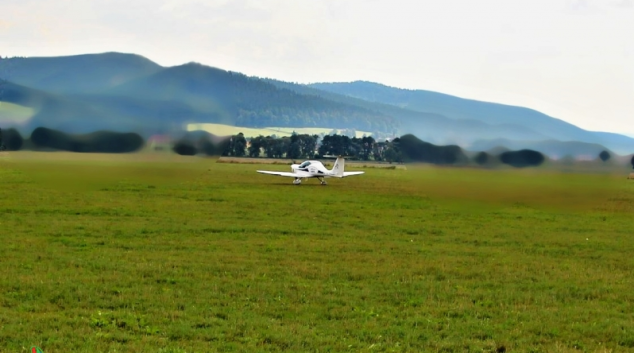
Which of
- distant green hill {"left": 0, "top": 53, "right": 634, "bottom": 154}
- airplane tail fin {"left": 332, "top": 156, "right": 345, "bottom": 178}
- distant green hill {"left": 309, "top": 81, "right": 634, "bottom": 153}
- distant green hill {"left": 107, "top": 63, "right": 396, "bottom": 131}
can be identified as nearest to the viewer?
distant green hill {"left": 309, "top": 81, "right": 634, "bottom": 153}

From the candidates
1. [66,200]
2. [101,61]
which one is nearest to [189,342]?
[101,61]

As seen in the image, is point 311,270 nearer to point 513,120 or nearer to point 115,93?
point 513,120

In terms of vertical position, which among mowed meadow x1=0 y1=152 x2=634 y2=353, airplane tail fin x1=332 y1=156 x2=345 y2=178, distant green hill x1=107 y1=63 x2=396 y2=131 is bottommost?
mowed meadow x1=0 y1=152 x2=634 y2=353

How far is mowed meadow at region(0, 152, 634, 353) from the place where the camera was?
11.3m

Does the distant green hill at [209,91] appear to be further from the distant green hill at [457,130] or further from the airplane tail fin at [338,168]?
the airplane tail fin at [338,168]

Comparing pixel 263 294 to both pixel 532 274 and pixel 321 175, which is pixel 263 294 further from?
pixel 321 175

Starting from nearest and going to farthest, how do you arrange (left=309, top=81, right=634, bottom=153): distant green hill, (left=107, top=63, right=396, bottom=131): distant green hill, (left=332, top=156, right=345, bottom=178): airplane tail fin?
1. (left=309, top=81, right=634, bottom=153): distant green hill
2. (left=107, top=63, right=396, bottom=131): distant green hill
3. (left=332, top=156, right=345, bottom=178): airplane tail fin

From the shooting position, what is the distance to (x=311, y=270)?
17.3 m

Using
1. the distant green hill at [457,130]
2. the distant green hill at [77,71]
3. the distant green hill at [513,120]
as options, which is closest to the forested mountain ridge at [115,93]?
the distant green hill at [77,71]

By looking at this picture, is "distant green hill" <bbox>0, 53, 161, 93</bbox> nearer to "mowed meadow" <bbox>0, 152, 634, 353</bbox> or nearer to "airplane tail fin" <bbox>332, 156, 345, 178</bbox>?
A: "mowed meadow" <bbox>0, 152, 634, 353</bbox>

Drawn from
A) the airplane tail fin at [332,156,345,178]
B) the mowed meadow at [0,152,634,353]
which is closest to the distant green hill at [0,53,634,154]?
the mowed meadow at [0,152,634,353]

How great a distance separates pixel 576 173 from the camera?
70.8 feet

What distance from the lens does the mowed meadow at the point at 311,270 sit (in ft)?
37.2

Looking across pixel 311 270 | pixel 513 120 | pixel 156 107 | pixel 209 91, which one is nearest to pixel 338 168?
pixel 209 91
